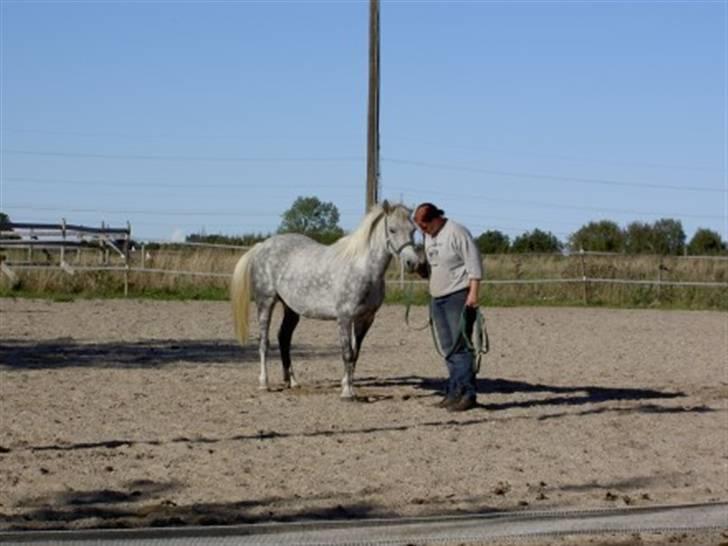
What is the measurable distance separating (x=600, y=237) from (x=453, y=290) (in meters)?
32.7

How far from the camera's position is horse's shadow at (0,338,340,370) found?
14.6 meters

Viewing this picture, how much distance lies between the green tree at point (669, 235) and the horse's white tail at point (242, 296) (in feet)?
106

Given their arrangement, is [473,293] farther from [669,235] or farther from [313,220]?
[669,235]

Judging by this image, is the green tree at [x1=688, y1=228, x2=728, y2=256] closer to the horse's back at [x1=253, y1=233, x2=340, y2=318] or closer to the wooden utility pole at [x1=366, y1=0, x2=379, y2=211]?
the wooden utility pole at [x1=366, y1=0, x2=379, y2=211]

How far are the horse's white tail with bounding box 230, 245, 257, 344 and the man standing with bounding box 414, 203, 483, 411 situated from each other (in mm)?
2065

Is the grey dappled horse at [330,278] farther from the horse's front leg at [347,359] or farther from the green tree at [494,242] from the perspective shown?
the green tree at [494,242]

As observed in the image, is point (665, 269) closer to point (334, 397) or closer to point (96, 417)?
point (334, 397)

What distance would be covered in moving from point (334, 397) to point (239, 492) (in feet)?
14.9

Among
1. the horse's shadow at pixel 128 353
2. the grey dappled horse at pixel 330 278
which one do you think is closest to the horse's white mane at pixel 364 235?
the grey dappled horse at pixel 330 278

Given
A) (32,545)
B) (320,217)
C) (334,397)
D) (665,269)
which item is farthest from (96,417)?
(320,217)

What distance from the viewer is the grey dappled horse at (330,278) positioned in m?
12.2

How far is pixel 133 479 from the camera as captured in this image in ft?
26.8

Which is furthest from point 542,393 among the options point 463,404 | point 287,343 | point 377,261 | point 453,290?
point 287,343

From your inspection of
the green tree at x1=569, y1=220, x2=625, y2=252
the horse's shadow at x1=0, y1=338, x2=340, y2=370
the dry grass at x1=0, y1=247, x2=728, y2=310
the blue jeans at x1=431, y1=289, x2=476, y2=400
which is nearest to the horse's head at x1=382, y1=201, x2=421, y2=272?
the blue jeans at x1=431, y1=289, x2=476, y2=400
